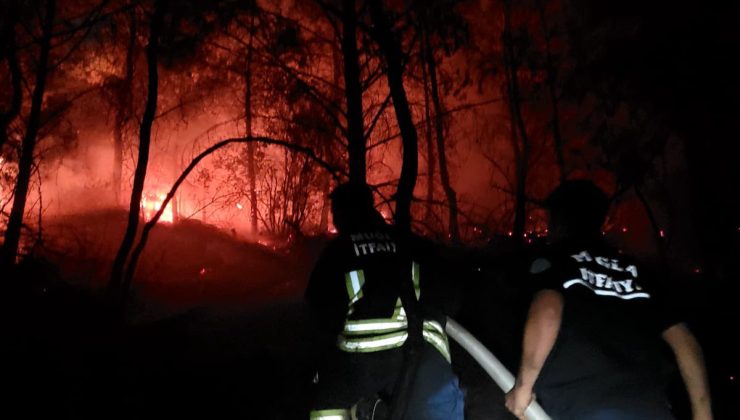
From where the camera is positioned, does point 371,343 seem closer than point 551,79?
Yes

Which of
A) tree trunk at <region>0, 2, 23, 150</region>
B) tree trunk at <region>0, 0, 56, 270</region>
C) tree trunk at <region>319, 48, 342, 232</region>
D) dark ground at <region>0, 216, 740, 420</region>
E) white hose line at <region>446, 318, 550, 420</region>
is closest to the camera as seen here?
white hose line at <region>446, 318, 550, 420</region>

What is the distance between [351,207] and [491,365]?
1242 millimetres

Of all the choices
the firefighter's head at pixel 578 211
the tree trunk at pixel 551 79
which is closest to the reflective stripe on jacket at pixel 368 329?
the firefighter's head at pixel 578 211

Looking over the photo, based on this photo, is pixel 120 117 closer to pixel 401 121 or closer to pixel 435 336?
pixel 401 121

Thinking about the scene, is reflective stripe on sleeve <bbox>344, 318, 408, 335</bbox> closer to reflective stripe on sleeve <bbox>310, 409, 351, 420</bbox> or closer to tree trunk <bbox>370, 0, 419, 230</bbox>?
reflective stripe on sleeve <bbox>310, 409, 351, 420</bbox>

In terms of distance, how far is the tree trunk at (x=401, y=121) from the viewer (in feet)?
28.2

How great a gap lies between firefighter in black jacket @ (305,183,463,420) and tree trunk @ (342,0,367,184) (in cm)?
597

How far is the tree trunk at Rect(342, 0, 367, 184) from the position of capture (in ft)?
29.3

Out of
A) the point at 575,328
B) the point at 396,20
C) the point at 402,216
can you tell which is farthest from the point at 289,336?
the point at 575,328

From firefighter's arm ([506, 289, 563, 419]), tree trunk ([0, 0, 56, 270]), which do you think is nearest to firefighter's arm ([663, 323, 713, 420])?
firefighter's arm ([506, 289, 563, 419])

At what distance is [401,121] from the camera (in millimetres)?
8617

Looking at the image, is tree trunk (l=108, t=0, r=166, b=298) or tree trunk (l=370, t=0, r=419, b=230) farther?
tree trunk (l=108, t=0, r=166, b=298)

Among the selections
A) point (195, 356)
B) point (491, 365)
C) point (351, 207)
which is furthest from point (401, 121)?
point (351, 207)

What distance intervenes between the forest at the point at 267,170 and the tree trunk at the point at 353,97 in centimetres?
3
